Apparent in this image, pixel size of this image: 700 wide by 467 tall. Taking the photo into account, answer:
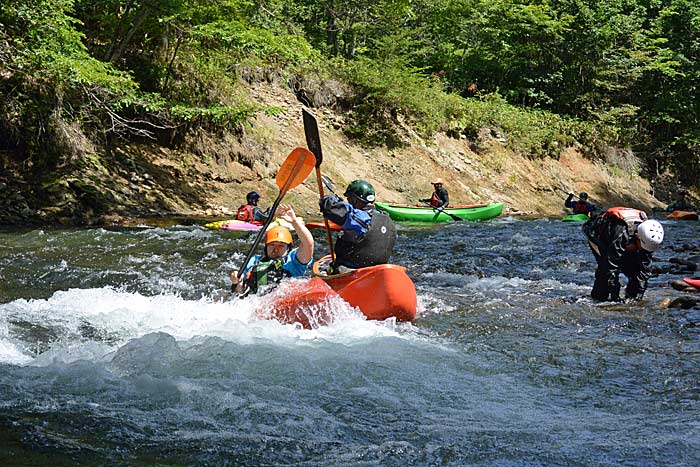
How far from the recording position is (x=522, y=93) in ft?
88.1

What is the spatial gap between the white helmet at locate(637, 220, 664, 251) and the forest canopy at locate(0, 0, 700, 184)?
8.80 metres

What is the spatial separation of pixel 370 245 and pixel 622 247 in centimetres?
263

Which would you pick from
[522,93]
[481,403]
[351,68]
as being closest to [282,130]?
[351,68]

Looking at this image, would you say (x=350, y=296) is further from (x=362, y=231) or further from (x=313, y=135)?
(x=313, y=135)

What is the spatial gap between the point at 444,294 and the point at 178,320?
299 cm

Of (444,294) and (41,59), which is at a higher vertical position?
(41,59)

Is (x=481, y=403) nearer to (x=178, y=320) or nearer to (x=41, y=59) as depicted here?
(x=178, y=320)

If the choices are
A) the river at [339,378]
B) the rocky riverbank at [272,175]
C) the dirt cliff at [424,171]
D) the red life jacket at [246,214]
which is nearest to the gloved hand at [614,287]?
the river at [339,378]

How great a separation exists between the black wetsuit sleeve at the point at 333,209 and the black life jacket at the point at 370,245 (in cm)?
28

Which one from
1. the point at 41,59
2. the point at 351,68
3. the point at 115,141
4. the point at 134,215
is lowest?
the point at 134,215

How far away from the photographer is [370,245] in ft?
21.8

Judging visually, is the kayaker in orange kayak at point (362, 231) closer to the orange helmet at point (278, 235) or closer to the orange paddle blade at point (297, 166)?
the orange helmet at point (278, 235)

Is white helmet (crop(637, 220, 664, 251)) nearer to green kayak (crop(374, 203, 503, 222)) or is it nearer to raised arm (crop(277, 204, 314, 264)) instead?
raised arm (crop(277, 204, 314, 264))

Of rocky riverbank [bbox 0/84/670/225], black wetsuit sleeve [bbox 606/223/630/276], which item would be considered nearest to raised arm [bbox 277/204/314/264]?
Result: black wetsuit sleeve [bbox 606/223/630/276]
